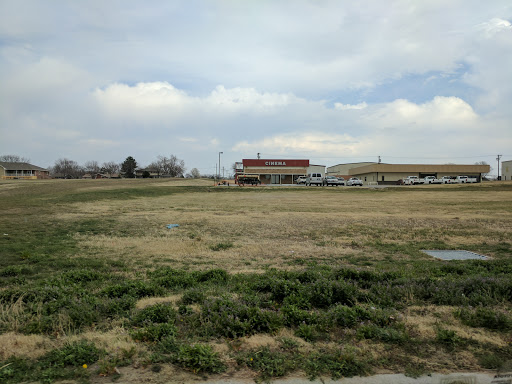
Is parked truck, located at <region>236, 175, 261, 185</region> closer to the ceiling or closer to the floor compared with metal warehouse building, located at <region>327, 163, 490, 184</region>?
closer to the floor

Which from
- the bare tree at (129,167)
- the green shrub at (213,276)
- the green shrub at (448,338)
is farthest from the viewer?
the bare tree at (129,167)

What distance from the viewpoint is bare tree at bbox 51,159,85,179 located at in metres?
152

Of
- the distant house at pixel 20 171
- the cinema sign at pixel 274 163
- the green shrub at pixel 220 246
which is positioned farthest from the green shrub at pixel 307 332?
the distant house at pixel 20 171

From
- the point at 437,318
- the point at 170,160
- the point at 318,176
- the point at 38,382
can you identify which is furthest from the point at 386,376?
the point at 170,160

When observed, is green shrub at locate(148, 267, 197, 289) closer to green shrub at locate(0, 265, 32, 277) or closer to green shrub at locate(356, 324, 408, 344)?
green shrub at locate(0, 265, 32, 277)

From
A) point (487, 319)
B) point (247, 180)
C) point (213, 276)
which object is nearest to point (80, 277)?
point (213, 276)

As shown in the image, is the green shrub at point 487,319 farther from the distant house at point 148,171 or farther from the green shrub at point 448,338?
the distant house at point 148,171

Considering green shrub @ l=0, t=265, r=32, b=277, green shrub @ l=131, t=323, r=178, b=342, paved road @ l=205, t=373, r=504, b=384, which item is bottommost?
green shrub @ l=0, t=265, r=32, b=277

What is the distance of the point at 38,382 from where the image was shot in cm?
305

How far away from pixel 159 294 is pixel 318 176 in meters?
57.0

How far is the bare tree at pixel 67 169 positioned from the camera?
500ft

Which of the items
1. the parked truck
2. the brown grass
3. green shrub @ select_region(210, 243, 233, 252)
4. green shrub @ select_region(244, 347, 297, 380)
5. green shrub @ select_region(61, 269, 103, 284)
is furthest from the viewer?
the parked truck

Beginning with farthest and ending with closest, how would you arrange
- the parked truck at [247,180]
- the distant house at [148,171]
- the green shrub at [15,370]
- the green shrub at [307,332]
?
the distant house at [148,171] < the parked truck at [247,180] < the green shrub at [307,332] < the green shrub at [15,370]

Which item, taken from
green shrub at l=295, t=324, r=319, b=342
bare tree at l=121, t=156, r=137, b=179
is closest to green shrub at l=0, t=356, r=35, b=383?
green shrub at l=295, t=324, r=319, b=342
